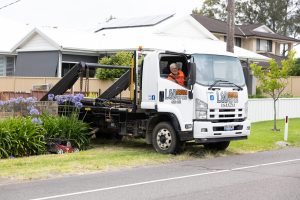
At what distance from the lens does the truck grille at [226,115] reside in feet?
47.6

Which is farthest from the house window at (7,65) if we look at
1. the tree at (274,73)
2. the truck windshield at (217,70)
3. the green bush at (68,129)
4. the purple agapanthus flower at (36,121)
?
the truck windshield at (217,70)

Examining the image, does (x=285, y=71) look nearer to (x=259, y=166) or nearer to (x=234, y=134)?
(x=234, y=134)

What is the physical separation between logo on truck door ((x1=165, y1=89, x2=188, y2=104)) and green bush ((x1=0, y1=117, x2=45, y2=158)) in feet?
11.7

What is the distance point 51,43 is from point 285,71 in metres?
15.3

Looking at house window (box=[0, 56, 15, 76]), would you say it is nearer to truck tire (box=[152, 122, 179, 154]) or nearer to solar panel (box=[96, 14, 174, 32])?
solar panel (box=[96, 14, 174, 32])

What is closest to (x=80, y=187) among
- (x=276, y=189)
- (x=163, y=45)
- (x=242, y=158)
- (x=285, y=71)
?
(x=276, y=189)

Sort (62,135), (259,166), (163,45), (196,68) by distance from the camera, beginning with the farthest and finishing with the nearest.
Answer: (163,45) → (62,135) → (196,68) → (259,166)

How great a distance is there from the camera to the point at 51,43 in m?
Answer: 32.4

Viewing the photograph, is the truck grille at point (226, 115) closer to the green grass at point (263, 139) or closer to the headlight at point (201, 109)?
the headlight at point (201, 109)

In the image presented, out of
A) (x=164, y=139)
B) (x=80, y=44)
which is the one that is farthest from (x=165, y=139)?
(x=80, y=44)

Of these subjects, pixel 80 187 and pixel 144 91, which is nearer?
pixel 80 187

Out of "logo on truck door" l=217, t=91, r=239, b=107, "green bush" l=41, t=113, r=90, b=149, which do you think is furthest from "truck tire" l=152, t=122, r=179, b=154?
"green bush" l=41, t=113, r=90, b=149

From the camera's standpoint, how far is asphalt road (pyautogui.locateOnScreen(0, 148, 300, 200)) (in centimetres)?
941

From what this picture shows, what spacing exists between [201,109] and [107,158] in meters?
2.71
